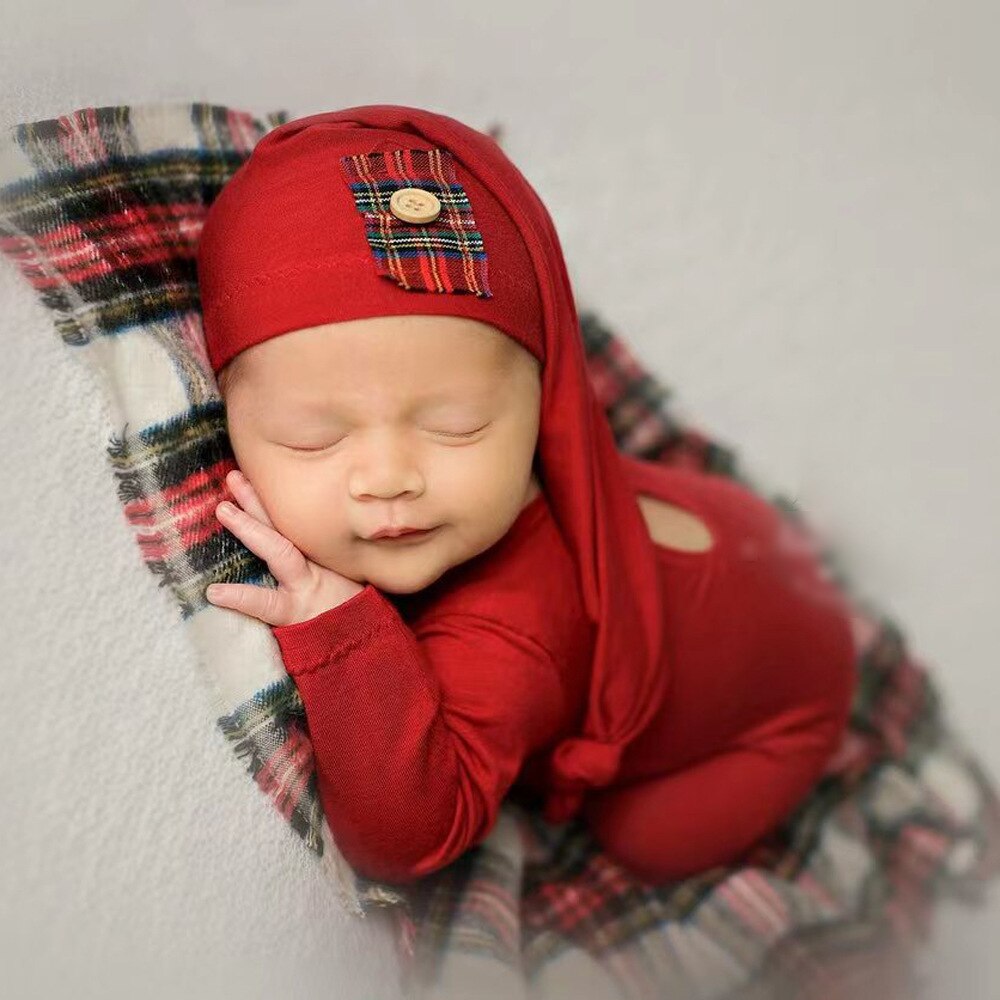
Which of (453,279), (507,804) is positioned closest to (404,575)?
(453,279)

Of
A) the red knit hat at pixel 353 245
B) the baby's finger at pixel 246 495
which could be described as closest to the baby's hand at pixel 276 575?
the baby's finger at pixel 246 495

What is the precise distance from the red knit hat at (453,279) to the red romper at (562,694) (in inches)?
1.3

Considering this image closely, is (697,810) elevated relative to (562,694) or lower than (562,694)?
lower

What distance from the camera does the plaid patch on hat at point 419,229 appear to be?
0.79 metres

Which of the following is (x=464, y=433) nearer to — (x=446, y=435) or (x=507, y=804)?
(x=446, y=435)

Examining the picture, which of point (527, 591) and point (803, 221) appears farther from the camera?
point (803, 221)

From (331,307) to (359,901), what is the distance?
0.43 m

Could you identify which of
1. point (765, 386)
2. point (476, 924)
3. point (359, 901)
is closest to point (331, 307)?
point (359, 901)

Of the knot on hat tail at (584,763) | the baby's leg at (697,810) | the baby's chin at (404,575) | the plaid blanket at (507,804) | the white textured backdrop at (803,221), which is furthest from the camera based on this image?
the white textured backdrop at (803,221)

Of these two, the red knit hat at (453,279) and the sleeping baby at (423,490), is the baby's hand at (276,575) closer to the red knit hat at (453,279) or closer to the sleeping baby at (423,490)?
the sleeping baby at (423,490)

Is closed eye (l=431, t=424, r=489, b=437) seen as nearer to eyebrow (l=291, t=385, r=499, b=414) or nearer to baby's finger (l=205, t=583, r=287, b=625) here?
eyebrow (l=291, t=385, r=499, b=414)

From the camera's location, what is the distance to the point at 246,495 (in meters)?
0.83

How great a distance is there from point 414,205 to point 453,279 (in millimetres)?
58

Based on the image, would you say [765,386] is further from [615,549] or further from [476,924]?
[476,924]
